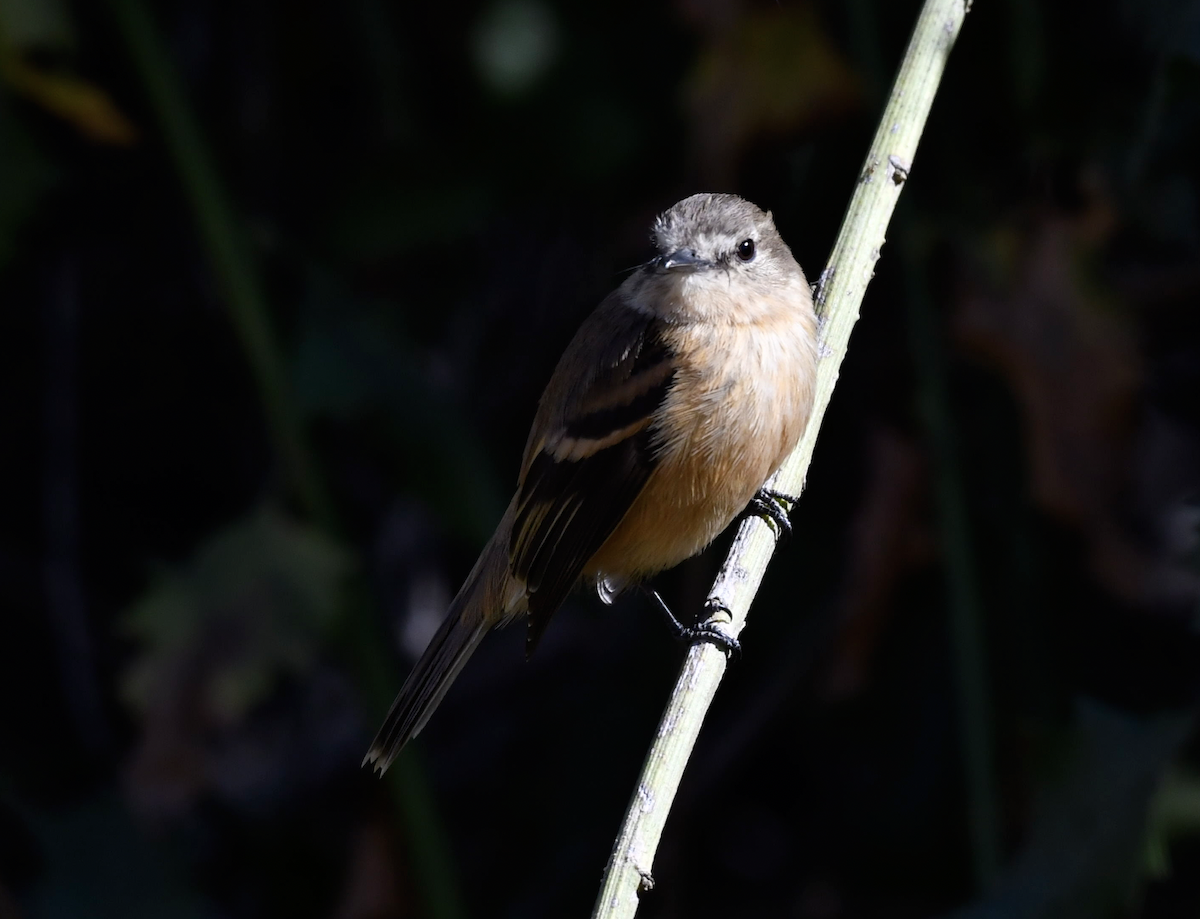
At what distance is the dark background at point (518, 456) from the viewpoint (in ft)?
14.5

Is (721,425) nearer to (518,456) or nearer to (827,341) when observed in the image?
(827,341)

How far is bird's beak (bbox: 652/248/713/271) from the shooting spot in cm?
402

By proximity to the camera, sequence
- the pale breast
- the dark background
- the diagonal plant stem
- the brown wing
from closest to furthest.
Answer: the diagonal plant stem
the pale breast
the brown wing
the dark background

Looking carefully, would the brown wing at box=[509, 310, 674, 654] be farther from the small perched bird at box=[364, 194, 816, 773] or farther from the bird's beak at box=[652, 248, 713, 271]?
the bird's beak at box=[652, 248, 713, 271]

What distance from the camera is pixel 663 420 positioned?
400 cm

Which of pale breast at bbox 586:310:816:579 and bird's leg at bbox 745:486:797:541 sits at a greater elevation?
pale breast at bbox 586:310:816:579

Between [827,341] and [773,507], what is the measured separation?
483 mm

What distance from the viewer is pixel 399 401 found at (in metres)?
4.91

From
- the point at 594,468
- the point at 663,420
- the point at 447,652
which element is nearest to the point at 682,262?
the point at 663,420

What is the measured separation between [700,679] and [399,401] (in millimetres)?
2155

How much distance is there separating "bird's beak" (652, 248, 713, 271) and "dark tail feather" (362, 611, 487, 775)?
1.17m

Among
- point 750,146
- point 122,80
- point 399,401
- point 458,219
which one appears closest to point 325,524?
point 399,401

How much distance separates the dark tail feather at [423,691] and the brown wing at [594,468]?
293mm

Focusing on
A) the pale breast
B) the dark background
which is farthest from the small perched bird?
the dark background
